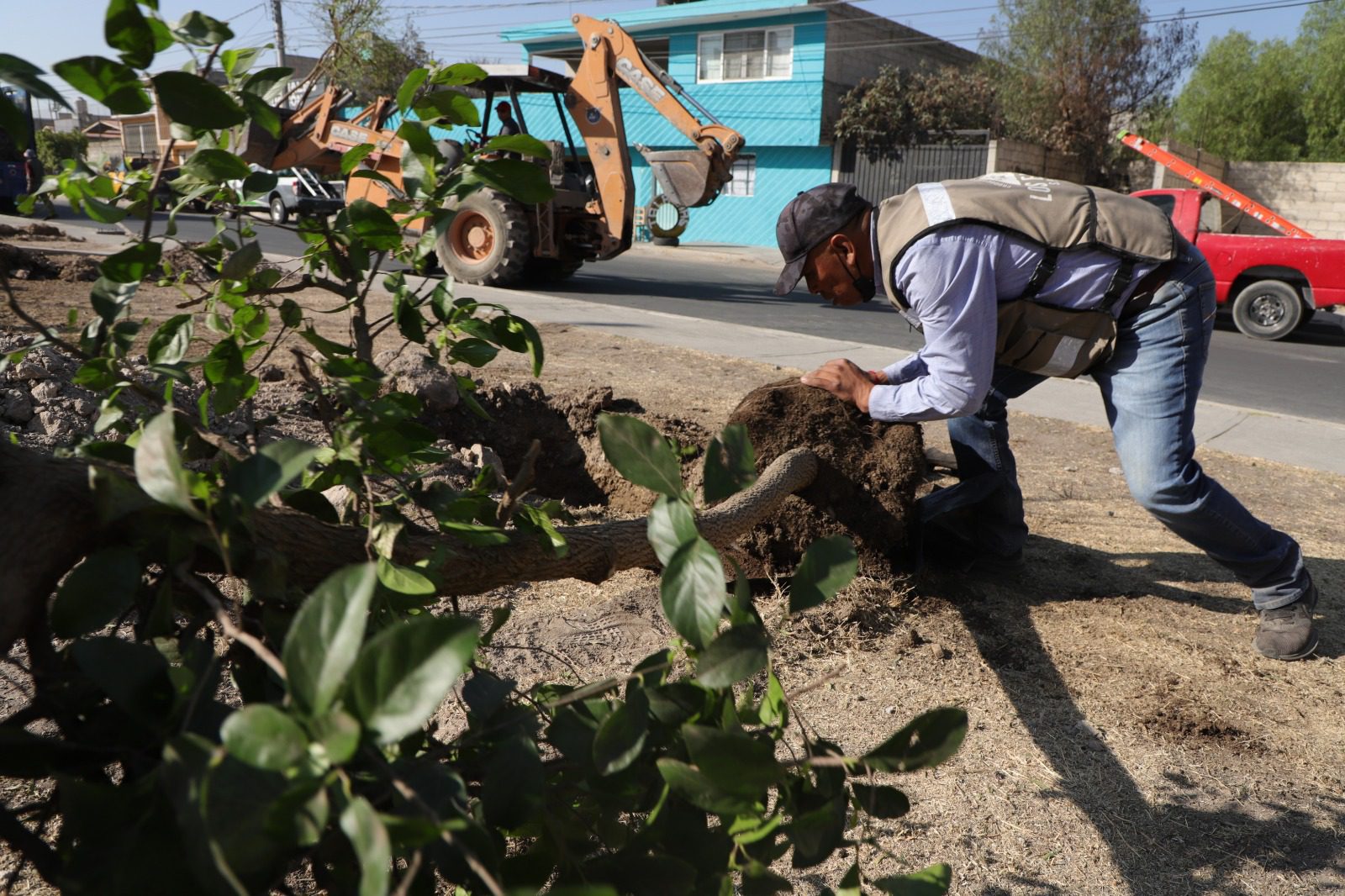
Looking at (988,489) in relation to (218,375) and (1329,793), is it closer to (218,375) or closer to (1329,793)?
(1329,793)

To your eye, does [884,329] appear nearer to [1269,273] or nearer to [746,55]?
[1269,273]

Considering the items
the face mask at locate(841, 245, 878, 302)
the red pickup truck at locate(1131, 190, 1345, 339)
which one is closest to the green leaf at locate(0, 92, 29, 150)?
the face mask at locate(841, 245, 878, 302)

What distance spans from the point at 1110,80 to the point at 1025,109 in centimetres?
223

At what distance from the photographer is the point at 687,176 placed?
1203cm

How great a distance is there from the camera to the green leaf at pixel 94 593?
2.96 feet

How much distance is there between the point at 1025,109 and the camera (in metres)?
24.8

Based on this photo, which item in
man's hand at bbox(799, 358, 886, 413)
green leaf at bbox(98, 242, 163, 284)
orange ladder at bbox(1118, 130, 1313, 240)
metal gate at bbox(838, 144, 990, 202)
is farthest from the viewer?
metal gate at bbox(838, 144, 990, 202)

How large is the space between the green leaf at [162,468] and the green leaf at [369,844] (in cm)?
31

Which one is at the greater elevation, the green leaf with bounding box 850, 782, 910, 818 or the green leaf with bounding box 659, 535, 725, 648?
the green leaf with bounding box 659, 535, 725, 648

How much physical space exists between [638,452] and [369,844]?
48 cm

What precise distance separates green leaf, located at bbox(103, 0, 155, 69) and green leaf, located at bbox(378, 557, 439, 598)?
23.7 inches

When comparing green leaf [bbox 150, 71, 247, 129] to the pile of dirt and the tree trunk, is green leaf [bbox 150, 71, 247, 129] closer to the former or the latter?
the tree trunk

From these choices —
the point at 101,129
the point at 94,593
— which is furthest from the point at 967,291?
the point at 101,129

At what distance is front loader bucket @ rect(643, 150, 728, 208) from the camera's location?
38.9 feet
